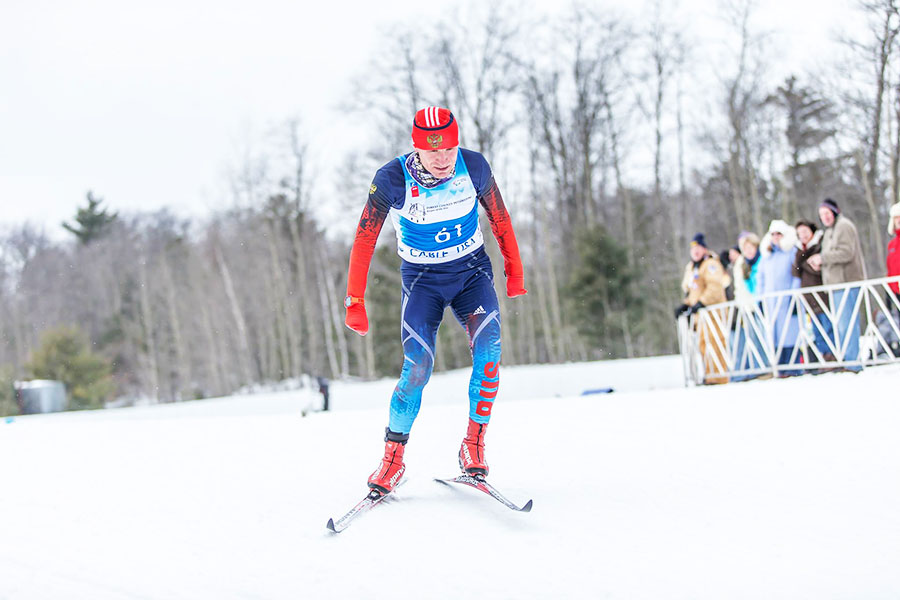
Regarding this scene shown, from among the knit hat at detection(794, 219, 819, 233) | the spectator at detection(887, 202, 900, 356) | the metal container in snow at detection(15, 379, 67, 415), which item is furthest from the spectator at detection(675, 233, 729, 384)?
the metal container in snow at detection(15, 379, 67, 415)

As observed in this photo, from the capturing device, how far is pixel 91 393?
28016 mm

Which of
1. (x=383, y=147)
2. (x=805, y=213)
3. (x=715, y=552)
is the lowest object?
(x=715, y=552)

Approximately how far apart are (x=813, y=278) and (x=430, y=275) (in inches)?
261

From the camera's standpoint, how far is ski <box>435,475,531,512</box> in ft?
12.2

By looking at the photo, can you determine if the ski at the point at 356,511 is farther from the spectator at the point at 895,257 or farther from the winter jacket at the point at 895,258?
the winter jacket at the point at 895,258

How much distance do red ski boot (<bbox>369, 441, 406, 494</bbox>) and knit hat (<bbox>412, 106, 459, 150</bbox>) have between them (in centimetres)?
164

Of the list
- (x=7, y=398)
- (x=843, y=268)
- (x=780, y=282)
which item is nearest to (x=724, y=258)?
(x=780, y=282)

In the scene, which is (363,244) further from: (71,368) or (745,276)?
(71,368)

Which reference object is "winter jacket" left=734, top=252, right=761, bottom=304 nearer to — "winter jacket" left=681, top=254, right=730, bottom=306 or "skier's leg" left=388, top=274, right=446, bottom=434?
"winter jacket" left=681, top=254, right=730, bottom=306

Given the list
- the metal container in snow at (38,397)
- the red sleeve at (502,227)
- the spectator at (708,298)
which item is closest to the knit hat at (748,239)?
the spectator at (708,298)

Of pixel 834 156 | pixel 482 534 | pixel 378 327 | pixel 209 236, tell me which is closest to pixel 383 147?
pixel 378 327

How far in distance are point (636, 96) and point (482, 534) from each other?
26.4 meters

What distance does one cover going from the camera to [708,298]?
33.9 feet

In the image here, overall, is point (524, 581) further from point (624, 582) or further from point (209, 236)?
point (209, 236)
